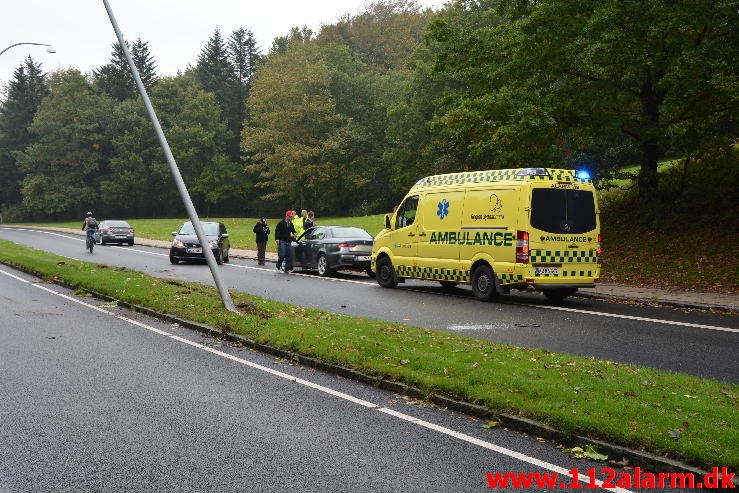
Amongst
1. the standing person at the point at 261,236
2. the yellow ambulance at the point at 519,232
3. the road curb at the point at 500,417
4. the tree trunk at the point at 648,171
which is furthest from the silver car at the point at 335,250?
the road curb at the point at 500,417

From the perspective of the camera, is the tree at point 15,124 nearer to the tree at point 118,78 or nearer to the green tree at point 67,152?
the green tree at point 67,152

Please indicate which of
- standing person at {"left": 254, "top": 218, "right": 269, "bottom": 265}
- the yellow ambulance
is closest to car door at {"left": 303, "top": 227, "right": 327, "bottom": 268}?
standing person at {"left": 254, "top": 218, "right": 269, "bottom": 265}

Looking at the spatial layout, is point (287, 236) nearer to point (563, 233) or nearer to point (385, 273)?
point (385, 273)

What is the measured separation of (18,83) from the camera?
93.0 meters

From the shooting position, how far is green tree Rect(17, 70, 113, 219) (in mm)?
82812

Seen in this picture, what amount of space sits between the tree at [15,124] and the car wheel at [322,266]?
262ft

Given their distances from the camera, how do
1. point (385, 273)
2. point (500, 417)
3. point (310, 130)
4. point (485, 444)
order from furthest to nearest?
point (310, 130)
point (385, 273)
point (500, 417)
point (485, 444)

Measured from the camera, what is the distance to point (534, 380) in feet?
23.5

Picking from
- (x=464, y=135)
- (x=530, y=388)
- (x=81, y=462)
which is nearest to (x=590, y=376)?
(x=530, y=388)

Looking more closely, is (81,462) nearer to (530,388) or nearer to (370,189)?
(530,388)

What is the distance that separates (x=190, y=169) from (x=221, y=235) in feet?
185

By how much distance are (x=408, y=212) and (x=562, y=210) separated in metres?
4.37

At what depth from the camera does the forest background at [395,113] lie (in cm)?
2012

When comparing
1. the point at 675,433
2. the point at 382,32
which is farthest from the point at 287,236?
the point at 382,32
